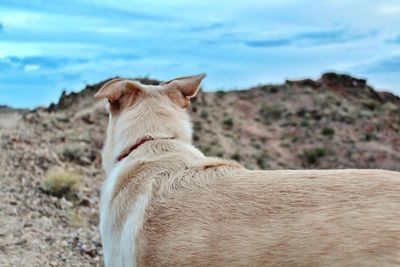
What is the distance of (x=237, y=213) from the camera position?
153 inches

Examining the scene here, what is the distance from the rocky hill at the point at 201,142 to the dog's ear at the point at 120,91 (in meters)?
2.96

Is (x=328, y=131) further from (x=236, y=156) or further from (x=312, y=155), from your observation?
(x=236, y=156)

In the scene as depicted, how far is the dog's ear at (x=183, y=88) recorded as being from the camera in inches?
221

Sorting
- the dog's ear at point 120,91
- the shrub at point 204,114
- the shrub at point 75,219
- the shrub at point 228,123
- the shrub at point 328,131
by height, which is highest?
the shrub at point 204,114

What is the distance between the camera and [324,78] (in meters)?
38.8

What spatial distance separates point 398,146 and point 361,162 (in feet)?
11.4

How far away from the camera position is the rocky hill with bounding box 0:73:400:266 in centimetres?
896

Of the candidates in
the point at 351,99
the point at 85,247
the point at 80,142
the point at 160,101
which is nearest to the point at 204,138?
the point at 80,142

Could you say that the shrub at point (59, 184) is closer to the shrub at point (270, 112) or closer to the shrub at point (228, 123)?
the shrub at point (228, 123)

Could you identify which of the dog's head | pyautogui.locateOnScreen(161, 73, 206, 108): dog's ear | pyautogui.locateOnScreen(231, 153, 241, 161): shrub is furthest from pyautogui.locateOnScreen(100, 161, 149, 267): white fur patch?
pyautogui.locateOnScreen(231, 153, 241, 161): shrub

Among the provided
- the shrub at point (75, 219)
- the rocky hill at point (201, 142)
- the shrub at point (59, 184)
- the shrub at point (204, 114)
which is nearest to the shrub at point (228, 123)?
the rocky hill at point (201, 142)

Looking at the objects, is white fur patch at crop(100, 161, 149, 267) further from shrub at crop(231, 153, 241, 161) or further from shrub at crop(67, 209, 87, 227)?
shrub at crop(231, 153, 241, 161)

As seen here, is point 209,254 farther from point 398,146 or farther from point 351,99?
point 351,99

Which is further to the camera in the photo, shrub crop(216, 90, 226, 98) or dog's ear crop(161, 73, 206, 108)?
shrub crop(216, 90, 226, 98)
